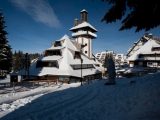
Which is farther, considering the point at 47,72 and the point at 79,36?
the point at 79,36

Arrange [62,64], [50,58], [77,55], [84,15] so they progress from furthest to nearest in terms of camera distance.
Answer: [84,15], [77,55], [50,58], [62,64]

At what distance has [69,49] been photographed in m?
46.3

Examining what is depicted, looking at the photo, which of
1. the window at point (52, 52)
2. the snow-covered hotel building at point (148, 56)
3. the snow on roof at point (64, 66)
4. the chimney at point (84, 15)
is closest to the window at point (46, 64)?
the snow on roof at point (64, 66)

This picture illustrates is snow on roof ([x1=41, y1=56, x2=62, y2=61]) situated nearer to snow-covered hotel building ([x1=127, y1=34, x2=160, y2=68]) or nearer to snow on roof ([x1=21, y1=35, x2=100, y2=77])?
snow on roof ([x1=21, y1=35, x2=100, y2=77])

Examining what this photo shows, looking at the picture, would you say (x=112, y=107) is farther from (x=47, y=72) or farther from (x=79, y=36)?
(x=79, y=36)

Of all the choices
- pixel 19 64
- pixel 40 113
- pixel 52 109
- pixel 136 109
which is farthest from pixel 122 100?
pixel 19 64

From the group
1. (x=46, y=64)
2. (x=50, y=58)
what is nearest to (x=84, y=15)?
(x=50, y=58)

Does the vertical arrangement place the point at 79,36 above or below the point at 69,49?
above

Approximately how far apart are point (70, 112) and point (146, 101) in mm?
5161

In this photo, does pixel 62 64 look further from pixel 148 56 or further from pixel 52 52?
pixel 148 56

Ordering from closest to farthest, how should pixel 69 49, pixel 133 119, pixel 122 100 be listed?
Answer: pixel 133 119 → pixel 122 100 → pixel 69 49

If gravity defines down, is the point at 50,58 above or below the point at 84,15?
below

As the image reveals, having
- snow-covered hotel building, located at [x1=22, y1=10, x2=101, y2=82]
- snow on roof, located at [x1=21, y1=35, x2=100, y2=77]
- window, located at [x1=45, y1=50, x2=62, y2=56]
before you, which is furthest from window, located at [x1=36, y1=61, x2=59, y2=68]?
window, located at [x1=45, y1=50, x2=62, y2=56]

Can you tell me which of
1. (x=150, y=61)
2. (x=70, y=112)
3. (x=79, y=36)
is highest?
(x=79, y=36)
